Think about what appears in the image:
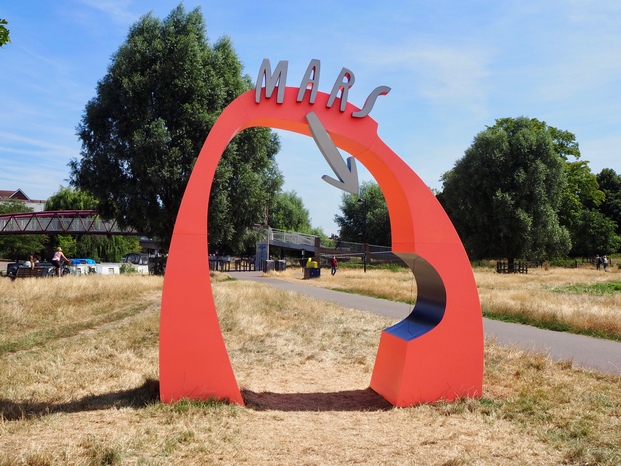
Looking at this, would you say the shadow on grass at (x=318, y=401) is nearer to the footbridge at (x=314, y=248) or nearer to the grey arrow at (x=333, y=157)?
the grey arrow at (x=333, y=157)

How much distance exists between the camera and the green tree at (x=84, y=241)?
52375 mm

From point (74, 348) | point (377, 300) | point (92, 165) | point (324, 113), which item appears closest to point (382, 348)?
point (324, 113)

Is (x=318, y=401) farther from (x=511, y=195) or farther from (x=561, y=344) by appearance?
(x=511, y=195)

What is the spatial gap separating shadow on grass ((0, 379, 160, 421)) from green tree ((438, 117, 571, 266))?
39.0 metres

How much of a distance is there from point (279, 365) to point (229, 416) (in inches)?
A: 140

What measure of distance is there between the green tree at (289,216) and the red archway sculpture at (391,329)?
222 feet

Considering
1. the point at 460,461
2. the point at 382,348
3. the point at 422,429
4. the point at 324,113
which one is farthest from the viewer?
the point at 382,348

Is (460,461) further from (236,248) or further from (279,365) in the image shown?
(236,248)

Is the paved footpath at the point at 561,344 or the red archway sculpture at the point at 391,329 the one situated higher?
the red archway sculpture at the point at 391,329

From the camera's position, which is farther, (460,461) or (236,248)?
(236,248)

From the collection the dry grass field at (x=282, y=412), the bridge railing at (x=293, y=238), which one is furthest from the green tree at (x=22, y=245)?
the dry grass field at (x=282, y=412)

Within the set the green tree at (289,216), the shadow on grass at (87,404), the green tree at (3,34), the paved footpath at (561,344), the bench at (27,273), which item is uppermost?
the green tree at (289,216)

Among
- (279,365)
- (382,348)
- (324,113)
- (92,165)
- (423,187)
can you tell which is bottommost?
(279,365)

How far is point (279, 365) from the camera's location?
32.6 feet
